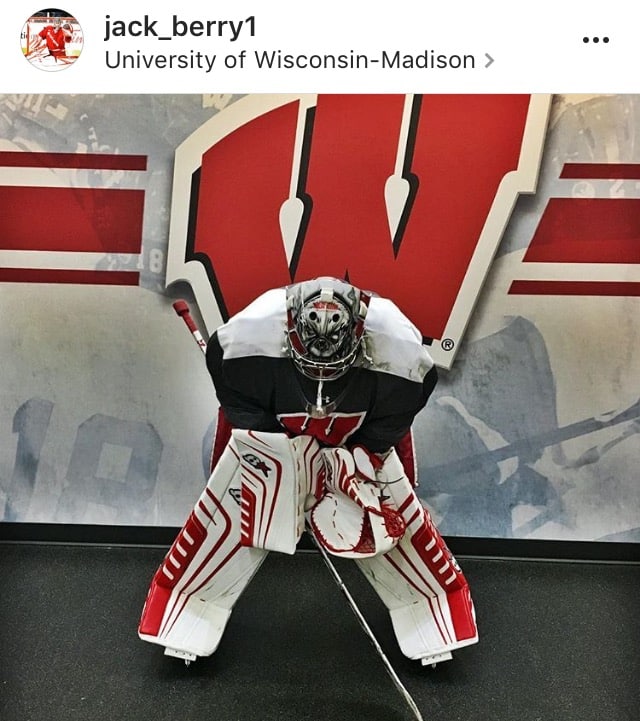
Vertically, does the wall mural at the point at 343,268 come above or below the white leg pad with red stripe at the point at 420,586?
above

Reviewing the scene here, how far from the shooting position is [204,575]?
193 centimetres

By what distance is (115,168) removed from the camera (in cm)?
226

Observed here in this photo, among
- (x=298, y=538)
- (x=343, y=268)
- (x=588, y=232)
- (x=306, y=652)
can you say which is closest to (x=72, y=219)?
(x=343, y=268)

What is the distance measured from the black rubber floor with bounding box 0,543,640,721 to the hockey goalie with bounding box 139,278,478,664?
0.33 ft

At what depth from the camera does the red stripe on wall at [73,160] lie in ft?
7.41

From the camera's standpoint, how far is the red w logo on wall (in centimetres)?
219

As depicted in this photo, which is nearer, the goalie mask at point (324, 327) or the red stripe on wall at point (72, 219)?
the goalie mask at point (324, 327)

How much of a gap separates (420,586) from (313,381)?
59cm

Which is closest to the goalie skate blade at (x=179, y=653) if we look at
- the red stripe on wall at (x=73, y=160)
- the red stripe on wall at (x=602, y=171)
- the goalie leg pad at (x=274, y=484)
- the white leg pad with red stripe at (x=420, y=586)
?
the goalie leg pad at (x=274, y=484)

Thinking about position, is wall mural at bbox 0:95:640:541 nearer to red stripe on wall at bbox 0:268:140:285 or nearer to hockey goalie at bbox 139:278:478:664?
red stripe on wall at bbox 0:268:140:285

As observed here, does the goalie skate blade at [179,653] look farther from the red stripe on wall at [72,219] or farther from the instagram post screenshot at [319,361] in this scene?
the red stripe on wall at [72,219]

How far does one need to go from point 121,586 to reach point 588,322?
153 centimetres
